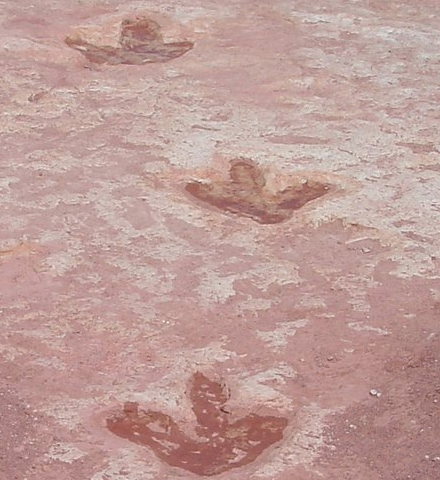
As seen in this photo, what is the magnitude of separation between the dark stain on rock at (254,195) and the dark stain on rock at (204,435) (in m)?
1.36

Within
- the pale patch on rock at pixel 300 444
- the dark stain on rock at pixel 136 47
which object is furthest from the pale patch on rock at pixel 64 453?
the dark stain on rock at pixel 136 47

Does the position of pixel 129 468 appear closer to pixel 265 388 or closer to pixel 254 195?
pixel 265 388

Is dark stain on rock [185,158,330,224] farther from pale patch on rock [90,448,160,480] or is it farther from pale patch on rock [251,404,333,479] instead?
pale patch on rock [90,448,160,480]

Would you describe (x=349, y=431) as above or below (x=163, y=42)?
below

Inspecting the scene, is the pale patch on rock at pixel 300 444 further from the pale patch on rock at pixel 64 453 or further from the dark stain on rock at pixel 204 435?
the pale patch on rock at pixel 64 453

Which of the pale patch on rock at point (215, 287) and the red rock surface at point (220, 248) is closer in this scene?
the red rock surface at point (220, 248)

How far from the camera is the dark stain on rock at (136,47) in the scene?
6418 millimetres

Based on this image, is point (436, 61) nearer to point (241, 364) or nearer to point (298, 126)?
point (298, 126)

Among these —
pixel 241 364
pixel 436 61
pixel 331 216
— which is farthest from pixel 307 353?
pixel 436 61

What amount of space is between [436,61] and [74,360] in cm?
347

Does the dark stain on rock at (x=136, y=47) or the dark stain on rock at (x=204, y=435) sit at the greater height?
the dark stain on rock at (x=136, y=47)

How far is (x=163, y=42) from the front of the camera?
6699mm

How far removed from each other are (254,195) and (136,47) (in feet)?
6.92

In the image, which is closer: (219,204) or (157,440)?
(157,440)
